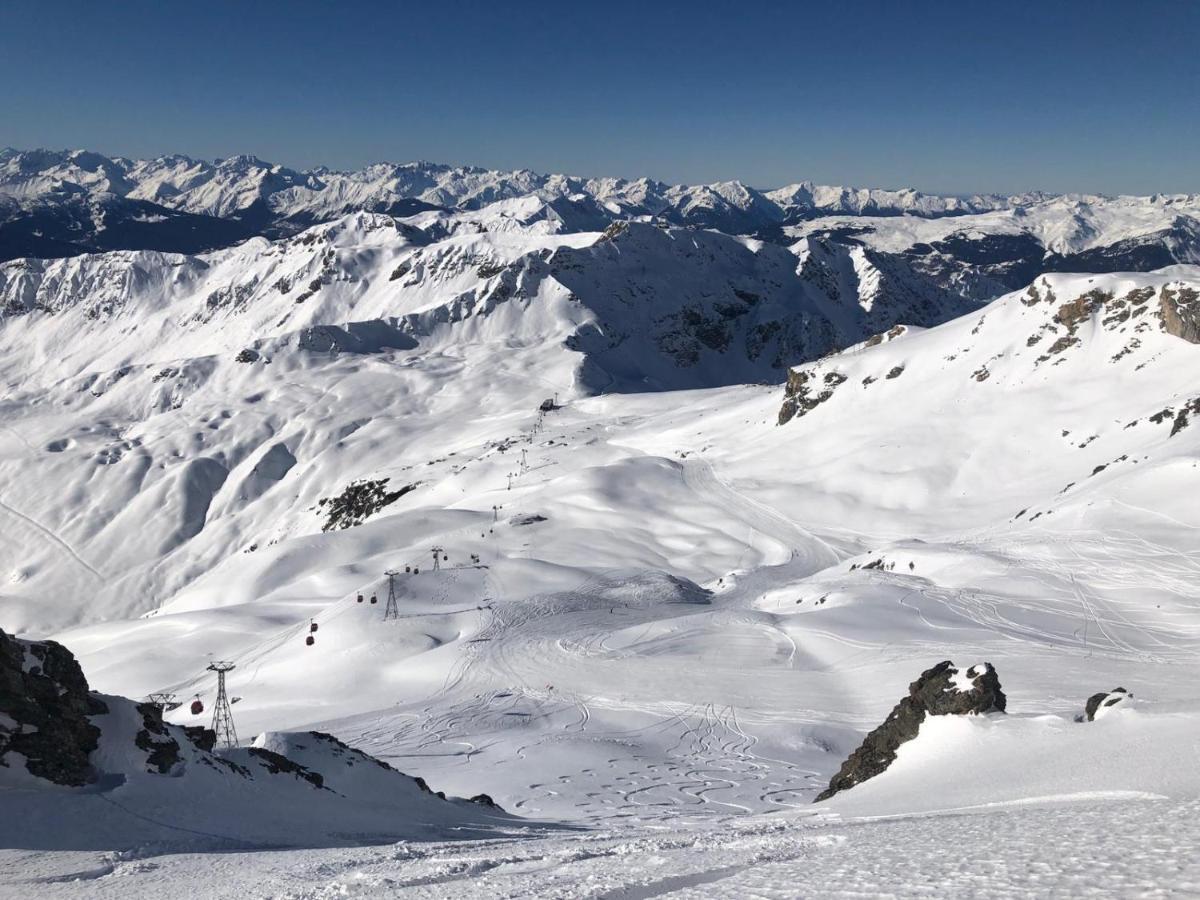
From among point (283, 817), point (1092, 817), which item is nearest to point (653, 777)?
point (283, 817)

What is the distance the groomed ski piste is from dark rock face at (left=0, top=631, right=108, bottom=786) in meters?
0.74

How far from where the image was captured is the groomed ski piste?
43.7 ft

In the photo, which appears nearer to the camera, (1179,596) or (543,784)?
(543,784)

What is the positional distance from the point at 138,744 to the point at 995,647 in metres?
33.3

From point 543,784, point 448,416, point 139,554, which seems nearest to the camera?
point 543,784

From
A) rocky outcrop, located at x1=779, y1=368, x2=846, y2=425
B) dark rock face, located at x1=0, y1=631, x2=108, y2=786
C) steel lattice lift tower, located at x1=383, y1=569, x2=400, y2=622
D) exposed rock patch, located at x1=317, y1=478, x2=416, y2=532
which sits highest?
rocky outcrop, located at x1=779, y1=368, x2=846, y2=425

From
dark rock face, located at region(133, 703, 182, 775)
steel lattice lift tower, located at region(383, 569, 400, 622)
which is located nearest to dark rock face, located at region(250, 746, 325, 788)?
dark rock face, located at region(133, 703, 182, 775)

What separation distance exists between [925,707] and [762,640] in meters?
20.7

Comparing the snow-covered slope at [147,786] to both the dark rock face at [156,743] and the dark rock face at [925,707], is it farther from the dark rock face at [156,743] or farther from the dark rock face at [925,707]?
the dark rock face at [925,707]

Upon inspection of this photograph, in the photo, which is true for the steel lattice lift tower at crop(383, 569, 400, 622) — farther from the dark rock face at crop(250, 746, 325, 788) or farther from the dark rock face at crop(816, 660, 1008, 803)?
the dark rock face at crop(816, 660, 1008, 803)

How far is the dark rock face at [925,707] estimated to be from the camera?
21.6 metres

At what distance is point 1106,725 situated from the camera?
18.5m

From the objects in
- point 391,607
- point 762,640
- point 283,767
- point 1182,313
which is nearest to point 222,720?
point 391,607

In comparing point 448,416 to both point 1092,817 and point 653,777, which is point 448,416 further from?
point 1092,817
